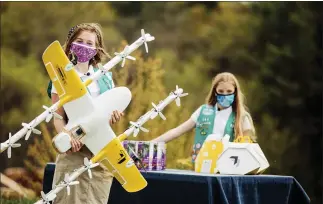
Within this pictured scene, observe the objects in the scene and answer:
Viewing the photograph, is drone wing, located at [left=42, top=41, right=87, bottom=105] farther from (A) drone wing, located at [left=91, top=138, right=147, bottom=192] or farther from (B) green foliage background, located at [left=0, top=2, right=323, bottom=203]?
(B) green foliage background, located at [left=0, top=2, right=323, bottom=203]

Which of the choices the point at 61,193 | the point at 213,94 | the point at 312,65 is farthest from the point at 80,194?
the point at 312,65

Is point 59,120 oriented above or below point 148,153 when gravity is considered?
above

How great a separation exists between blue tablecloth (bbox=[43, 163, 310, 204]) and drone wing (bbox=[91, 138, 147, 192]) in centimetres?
55

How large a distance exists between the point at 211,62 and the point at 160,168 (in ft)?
10.3

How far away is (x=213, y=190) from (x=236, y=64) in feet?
11.5

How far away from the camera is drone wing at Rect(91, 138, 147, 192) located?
123 inches

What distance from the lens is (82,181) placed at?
11.0ft

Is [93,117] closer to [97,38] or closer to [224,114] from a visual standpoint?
[97,38]

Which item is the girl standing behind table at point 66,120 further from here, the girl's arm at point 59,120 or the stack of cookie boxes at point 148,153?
the stack of cookie boxes at point 148,153

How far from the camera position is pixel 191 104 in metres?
6.97

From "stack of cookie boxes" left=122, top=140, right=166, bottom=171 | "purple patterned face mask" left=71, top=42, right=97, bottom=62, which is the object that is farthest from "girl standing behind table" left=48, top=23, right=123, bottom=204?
"stack of cookie boxes" left=122, top=140, right=166, bottom=171

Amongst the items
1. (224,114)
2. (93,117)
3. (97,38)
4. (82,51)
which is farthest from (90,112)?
(224,114)

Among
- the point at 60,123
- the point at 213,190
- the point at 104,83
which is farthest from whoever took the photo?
the point at 213,190

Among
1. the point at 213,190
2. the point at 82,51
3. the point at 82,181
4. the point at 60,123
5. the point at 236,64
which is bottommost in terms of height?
the point at 213,190
